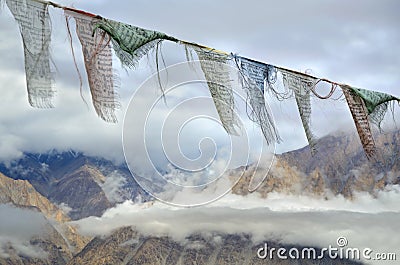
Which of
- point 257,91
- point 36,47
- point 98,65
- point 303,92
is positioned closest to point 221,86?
point 257,91

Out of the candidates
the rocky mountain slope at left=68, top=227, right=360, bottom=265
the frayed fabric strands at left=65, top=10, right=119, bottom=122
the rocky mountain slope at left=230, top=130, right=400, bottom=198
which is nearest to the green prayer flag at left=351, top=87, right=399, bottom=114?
the frayed fabric strands at left=65, top=10, right=119, bottom=122

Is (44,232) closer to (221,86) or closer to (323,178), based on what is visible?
(323,178)

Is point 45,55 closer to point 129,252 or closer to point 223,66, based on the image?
point 223,66

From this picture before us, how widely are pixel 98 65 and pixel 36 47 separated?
38cm

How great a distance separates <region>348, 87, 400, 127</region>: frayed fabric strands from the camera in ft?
15.8

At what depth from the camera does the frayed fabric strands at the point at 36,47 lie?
10.3ft

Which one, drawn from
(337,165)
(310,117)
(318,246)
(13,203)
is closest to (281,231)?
(318,246)

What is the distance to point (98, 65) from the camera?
11.3 feet

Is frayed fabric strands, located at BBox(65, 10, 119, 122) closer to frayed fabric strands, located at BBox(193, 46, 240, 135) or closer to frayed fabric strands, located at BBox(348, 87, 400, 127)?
frayed fabric strands, located at BBox(193, 46, 240, 135)

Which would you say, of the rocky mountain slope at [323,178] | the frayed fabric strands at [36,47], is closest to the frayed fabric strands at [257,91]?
the frayed fabric strands at [36,47]

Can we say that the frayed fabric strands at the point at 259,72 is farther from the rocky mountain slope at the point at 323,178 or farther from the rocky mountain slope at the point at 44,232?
→ the rocky mountain slope at the point at 44,232

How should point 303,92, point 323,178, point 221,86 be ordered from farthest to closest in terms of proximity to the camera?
point 323,178, point 303,92, point 221,86

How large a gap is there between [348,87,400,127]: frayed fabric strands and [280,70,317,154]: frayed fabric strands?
0.41 m

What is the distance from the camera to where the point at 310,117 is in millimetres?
4668
